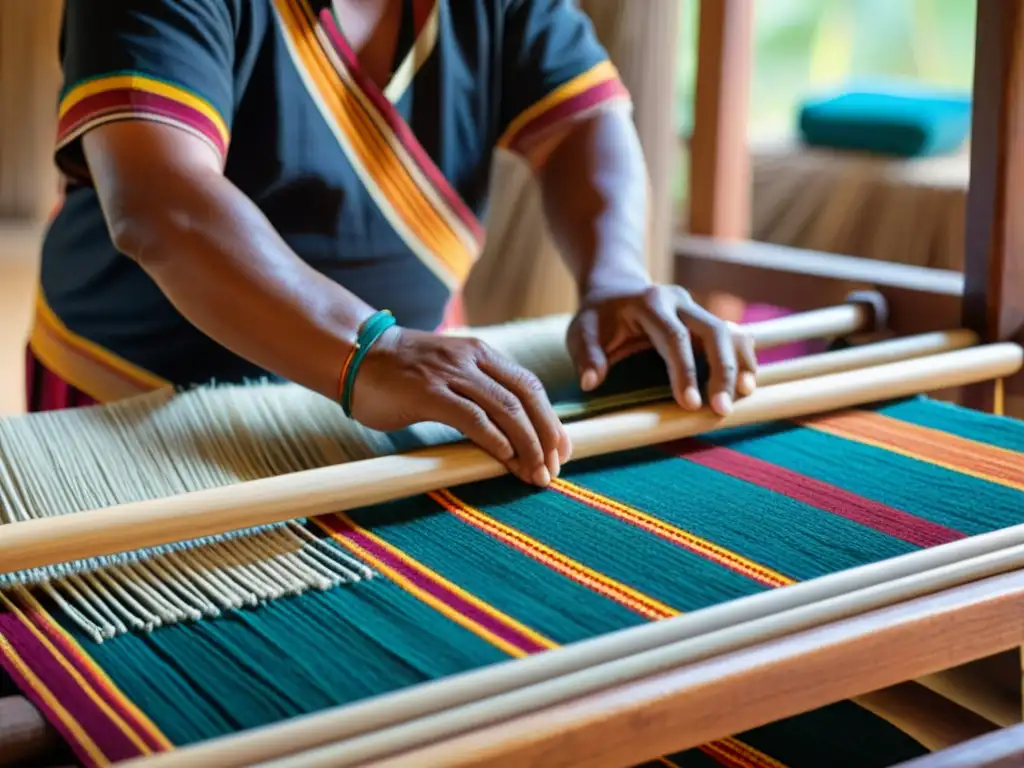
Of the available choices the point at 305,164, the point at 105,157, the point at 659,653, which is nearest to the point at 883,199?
the point at 305,164

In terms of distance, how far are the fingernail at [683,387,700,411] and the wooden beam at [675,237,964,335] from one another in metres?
0.40

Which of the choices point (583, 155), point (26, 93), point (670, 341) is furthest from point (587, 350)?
point (26, 93)

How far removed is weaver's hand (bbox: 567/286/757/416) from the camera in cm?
95

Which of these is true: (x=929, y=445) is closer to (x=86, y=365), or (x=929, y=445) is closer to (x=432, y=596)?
(x=432, y=596)

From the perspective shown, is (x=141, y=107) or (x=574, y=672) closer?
(x=574, y=672)

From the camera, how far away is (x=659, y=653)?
1.96ft

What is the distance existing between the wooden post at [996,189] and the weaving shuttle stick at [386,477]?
0.30 ft

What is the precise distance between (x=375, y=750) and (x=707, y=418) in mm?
472

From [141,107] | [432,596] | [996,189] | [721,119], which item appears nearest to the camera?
[432,596]

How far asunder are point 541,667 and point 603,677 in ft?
0.09

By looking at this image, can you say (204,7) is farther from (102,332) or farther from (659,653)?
(659,653)

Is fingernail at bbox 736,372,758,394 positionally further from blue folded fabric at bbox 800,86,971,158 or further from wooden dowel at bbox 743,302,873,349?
blue folded fabric at bbox 800,86,971,158

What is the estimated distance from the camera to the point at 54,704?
58 cm

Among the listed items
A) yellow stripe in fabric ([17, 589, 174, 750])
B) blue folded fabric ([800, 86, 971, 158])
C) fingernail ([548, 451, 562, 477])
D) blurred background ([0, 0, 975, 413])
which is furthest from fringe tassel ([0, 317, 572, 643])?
blue folded fabric ([800, 86, 971, 158])
